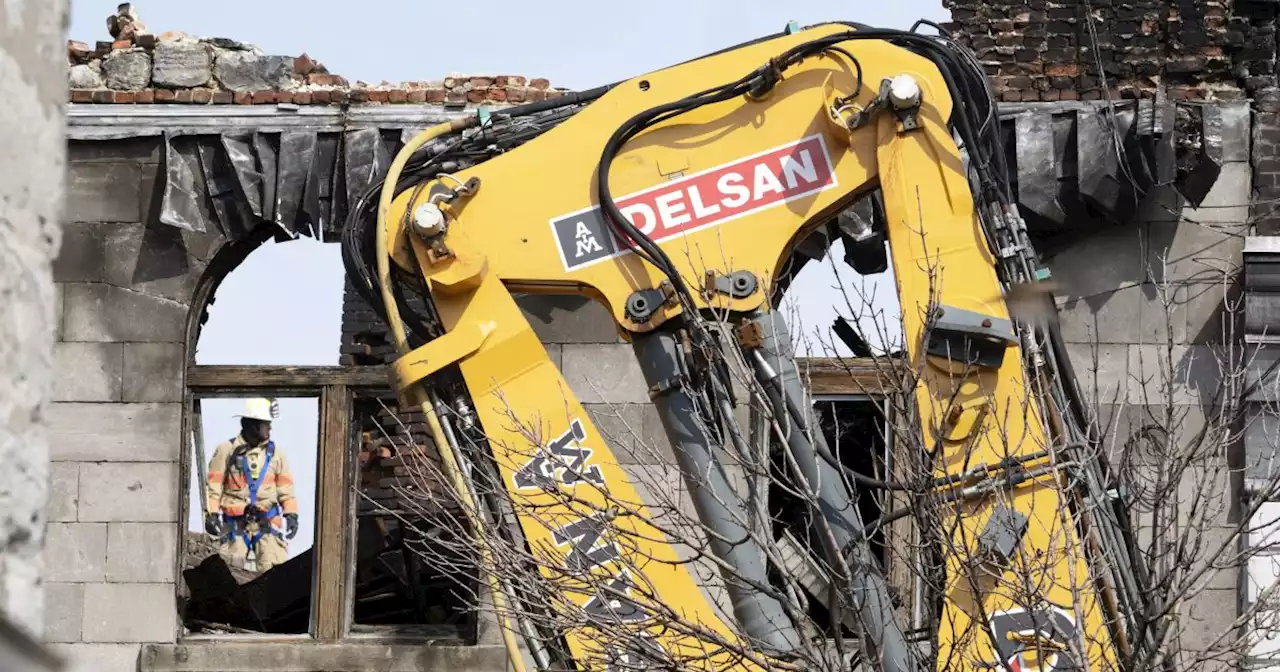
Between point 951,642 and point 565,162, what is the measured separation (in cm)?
227

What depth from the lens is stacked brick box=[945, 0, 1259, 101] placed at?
33.8 ft

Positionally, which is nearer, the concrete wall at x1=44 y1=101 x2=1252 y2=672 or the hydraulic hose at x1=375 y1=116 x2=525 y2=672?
the hydraulic hose at x1=375 y1=116 x2=525 y2=672

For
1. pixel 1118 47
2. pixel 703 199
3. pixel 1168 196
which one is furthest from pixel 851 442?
pixel 703 199

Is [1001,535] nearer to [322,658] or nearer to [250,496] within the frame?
[322,658]

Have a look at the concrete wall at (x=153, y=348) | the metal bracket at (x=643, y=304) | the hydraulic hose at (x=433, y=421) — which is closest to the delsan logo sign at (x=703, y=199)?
the metal bracket at (x=643, y=304)

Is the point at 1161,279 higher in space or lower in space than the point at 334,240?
lower

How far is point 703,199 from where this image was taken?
23.5 feet

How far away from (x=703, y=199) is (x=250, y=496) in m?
8.97

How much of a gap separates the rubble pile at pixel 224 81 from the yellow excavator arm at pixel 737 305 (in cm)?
304

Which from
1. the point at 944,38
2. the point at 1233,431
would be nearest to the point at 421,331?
the point at 944,38

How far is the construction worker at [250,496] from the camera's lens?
15.3 metres

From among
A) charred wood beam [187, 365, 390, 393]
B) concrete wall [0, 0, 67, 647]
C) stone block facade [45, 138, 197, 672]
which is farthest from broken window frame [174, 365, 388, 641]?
concrete wall [0, 0, 67, 647]

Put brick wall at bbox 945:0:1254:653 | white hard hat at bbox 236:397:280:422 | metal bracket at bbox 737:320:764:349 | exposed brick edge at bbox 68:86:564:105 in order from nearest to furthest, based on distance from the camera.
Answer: metal bracket at bbox 737:320:764:349 → brick wall at bbox 945:0:1254:653 → exposed brick edge at bbox 68:86:564:105 → white hard hat at bbox 236:397:280:422

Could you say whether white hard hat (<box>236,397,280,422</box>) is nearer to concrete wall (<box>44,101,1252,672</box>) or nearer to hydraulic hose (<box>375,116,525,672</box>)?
concrete wall (<box>44,101,1252,672</box>)
